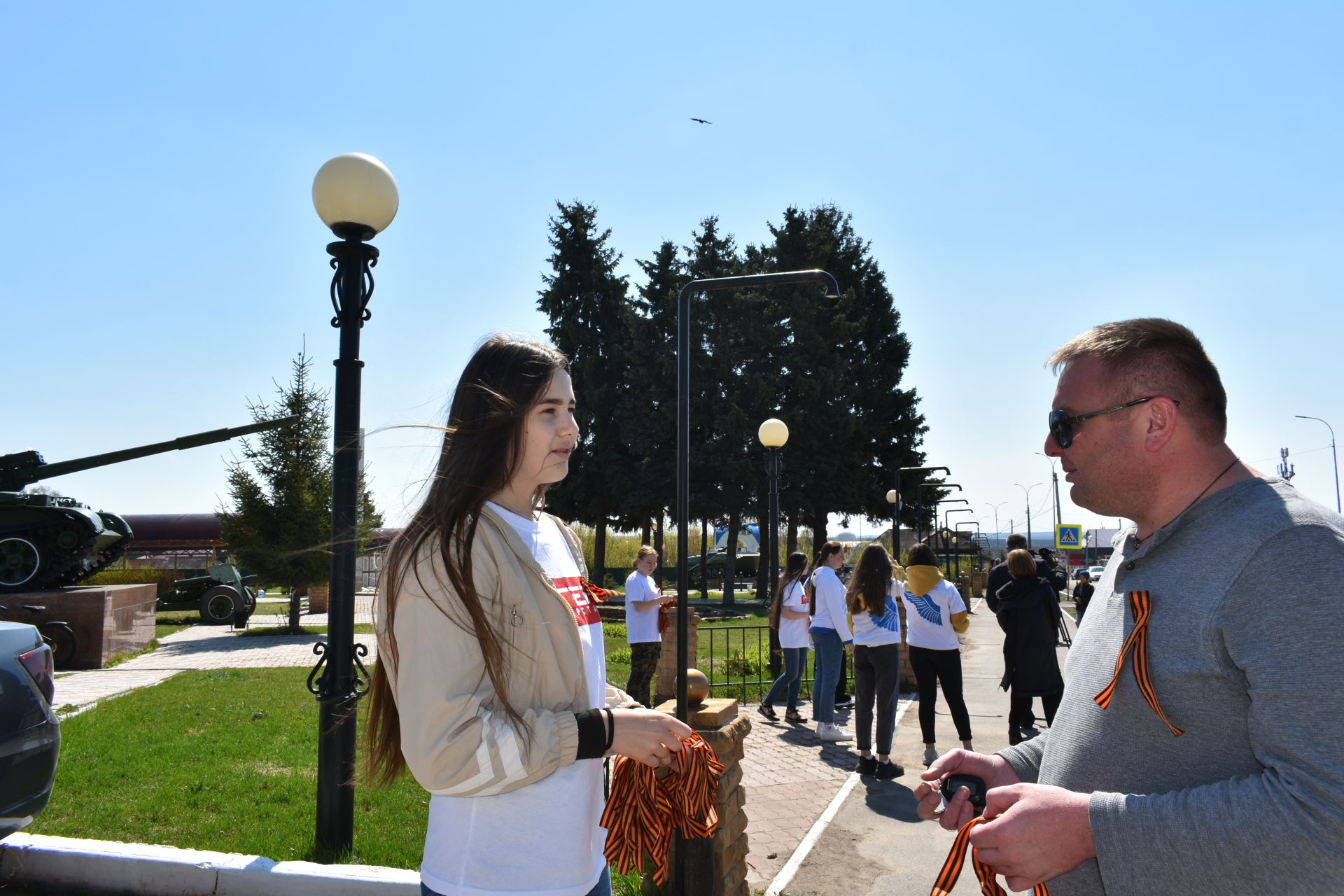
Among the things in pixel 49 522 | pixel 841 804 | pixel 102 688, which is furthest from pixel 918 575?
pixel 49 522

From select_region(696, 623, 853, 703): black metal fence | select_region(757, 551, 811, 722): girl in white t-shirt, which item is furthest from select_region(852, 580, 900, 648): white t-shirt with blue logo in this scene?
select_region(696, 623, 853, 703): black metal fence

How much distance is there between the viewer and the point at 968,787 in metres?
1.87

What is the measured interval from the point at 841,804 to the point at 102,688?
35.2 ft

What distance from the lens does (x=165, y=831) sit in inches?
200

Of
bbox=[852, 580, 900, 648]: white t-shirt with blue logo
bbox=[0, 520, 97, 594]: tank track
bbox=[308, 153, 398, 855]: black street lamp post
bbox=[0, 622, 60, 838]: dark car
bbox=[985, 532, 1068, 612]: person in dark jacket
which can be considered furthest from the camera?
bbox=[0, 520, 97, 594]: tank track

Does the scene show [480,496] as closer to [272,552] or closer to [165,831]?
[165,831]

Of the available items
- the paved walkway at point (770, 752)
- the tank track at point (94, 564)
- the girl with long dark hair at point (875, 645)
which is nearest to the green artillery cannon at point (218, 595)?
the tank track at point (94, 564)

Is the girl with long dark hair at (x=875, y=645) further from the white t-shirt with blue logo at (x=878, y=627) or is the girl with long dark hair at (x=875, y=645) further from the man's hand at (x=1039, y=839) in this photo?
the man's hand at (x=1039, y=839)

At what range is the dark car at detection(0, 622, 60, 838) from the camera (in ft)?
12.2

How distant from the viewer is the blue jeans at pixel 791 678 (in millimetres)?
9344

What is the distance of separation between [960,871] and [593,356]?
35.7 m

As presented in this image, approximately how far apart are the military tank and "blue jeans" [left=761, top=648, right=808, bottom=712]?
11.0 metres

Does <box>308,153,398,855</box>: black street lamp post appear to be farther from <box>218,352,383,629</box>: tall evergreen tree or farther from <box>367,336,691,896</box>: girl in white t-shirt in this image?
<box>218,352,383,629</box>: tall evergreen tree

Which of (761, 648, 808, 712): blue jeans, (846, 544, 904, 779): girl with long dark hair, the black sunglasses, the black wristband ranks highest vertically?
the black sunglasses
